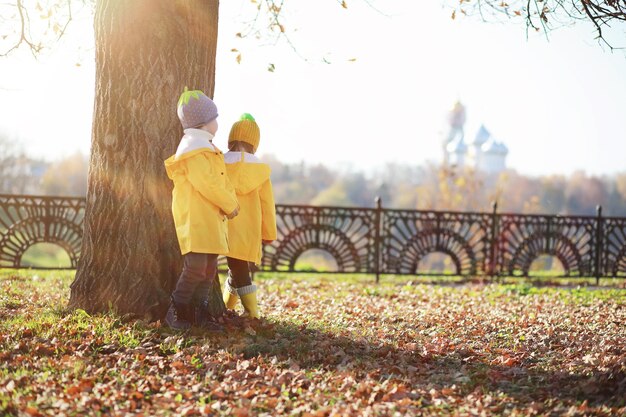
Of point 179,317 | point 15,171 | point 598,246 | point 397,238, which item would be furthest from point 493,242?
point 15,171

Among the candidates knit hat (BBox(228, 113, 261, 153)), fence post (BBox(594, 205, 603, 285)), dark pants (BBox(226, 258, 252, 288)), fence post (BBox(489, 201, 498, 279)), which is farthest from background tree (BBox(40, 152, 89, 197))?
knit hat (BBox(228, 113, 261, 153))

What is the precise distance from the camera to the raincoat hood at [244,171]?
5887mm

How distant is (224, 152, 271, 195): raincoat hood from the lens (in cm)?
589

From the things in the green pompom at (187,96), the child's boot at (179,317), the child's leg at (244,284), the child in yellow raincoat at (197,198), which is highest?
the green pompom at (187,96)

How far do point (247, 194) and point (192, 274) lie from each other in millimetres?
939

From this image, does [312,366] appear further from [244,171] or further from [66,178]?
[66,178]

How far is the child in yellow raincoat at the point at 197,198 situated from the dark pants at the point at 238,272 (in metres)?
0.63

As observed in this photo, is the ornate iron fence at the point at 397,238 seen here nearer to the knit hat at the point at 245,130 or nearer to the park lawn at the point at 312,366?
the park lawn at the point at 312,366

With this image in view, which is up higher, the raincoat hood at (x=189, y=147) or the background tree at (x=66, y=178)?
the background tree at (x=66, y=178)

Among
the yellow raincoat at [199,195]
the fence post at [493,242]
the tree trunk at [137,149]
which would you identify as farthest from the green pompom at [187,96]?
the fence post at [493,242]

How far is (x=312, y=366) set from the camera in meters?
5.04

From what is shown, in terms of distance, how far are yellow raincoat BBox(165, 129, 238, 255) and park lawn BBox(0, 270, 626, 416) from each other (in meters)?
0.74

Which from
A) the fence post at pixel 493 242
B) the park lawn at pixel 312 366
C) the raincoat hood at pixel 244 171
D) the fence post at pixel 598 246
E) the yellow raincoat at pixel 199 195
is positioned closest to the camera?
the park lawn at pixel 312 366

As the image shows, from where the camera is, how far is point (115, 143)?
5777mm
